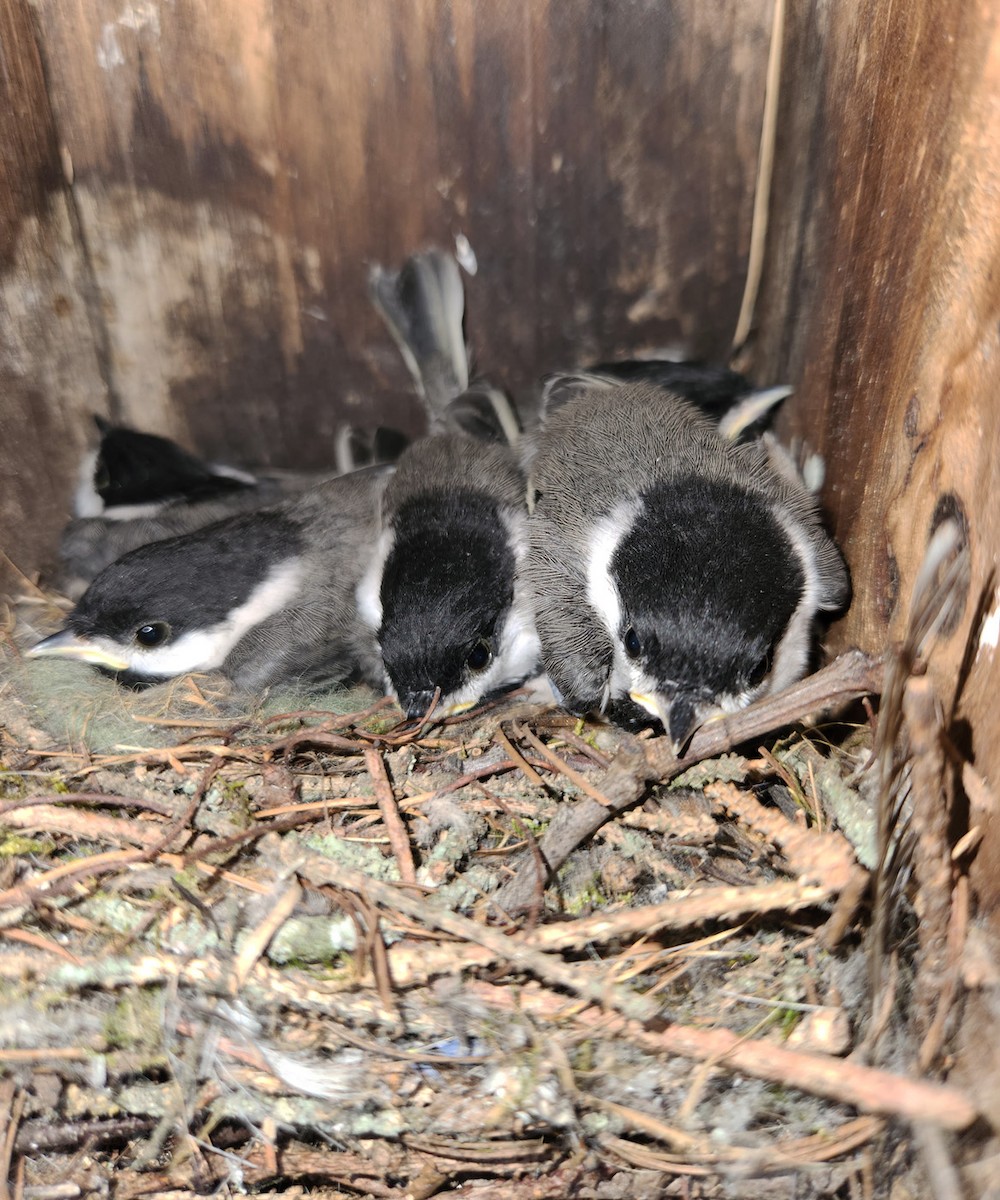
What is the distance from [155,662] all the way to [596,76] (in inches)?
51.9

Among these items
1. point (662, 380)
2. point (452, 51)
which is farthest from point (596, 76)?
point (662, 380)

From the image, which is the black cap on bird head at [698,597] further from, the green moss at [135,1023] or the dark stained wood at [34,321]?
the dark stained wood at [34,321]

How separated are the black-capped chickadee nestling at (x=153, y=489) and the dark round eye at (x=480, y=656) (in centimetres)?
57

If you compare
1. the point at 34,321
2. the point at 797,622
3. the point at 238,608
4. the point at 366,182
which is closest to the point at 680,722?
the point at 797,622

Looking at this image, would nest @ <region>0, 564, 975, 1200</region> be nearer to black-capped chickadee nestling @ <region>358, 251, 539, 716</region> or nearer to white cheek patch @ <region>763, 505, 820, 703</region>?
white cheek patch @ <region>763, 505, 820, 703</region>

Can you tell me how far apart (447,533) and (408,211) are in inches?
26.4

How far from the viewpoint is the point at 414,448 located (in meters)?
1.89

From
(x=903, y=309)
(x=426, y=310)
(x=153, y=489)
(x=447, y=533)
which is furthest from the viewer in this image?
(x=153, y=489)

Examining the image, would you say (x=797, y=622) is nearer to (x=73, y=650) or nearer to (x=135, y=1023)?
(x=135, y=1023)

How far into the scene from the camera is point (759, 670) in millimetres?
1381

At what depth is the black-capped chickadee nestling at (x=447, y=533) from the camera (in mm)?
1528

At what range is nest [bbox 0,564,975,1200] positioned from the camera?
1.04 m

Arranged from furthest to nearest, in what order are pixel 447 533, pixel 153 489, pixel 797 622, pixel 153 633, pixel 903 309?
pixel 153 489
pixel 153 633
pixel 447 533
pixel 797 622
pixel 903 309

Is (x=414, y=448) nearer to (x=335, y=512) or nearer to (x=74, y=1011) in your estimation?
(x=335, y=512)
